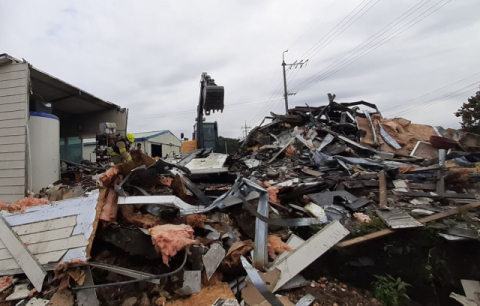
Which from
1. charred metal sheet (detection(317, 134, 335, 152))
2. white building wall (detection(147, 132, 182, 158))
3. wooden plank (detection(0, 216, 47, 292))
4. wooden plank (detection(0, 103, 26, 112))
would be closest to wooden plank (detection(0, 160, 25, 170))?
wooden plank (detection(0, 103, 26, 112))

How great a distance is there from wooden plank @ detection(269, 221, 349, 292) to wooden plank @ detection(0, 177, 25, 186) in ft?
17.7

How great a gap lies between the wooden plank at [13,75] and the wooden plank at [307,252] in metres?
5.88

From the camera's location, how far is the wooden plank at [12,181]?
487 cm

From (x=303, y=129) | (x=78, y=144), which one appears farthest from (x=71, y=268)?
(x=78, y=144)

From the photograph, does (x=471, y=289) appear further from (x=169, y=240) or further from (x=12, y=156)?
(x=12, y=156)

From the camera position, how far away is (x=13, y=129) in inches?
193

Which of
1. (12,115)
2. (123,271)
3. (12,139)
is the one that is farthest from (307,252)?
(12,115)

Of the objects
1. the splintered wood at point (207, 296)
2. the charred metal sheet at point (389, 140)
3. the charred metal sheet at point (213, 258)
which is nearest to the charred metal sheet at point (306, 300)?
the splintered wood at point (207, 296)

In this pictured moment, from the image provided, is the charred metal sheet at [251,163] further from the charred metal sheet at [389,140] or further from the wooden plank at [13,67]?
the wooden plank at [13,67]

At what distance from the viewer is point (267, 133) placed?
11.0m

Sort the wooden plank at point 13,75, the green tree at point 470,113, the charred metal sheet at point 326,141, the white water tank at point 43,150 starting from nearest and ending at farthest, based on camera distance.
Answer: the wooden plank at point 13,75 → the white water tank at point 43,150 → the charred metal sheet at point 326,141 → the green tree at point 470,113

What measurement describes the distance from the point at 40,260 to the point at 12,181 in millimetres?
3806

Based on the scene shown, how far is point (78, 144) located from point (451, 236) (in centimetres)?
1123

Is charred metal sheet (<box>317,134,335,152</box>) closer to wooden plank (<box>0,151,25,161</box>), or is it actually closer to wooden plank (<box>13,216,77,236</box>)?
wooden plank (<box>13,216,77,236</box>)
